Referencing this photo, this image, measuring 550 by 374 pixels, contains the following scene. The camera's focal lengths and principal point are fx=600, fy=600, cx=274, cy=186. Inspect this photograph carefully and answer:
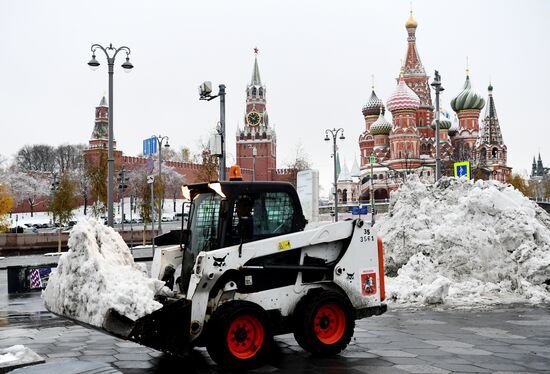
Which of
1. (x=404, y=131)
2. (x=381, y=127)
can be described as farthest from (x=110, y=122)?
(x=381, y=127)

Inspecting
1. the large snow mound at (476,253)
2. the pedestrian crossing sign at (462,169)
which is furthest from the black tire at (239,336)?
the pedestrian crossing sign at (462,169)

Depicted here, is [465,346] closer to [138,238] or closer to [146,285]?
[146,285]

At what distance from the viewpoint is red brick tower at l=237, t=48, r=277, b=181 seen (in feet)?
408

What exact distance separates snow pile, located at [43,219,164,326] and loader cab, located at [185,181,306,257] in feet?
3.00

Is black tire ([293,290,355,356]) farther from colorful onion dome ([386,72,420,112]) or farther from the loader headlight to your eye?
colorful onion dome ([386,72,420,112])

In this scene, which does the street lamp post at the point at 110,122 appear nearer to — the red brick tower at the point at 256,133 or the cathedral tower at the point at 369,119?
A: the cathedral tower at the point at 369,119

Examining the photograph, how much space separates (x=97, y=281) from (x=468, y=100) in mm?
89419

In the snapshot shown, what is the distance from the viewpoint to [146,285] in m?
7.18

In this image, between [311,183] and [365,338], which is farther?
[311,183]

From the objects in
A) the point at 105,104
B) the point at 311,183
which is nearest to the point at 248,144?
the point at 105,104

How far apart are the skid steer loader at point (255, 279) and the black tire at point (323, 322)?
1 cm

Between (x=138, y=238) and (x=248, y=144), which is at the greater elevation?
(x=248, y=144)

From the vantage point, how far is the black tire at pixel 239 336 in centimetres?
708

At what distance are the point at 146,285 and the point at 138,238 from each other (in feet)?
150
